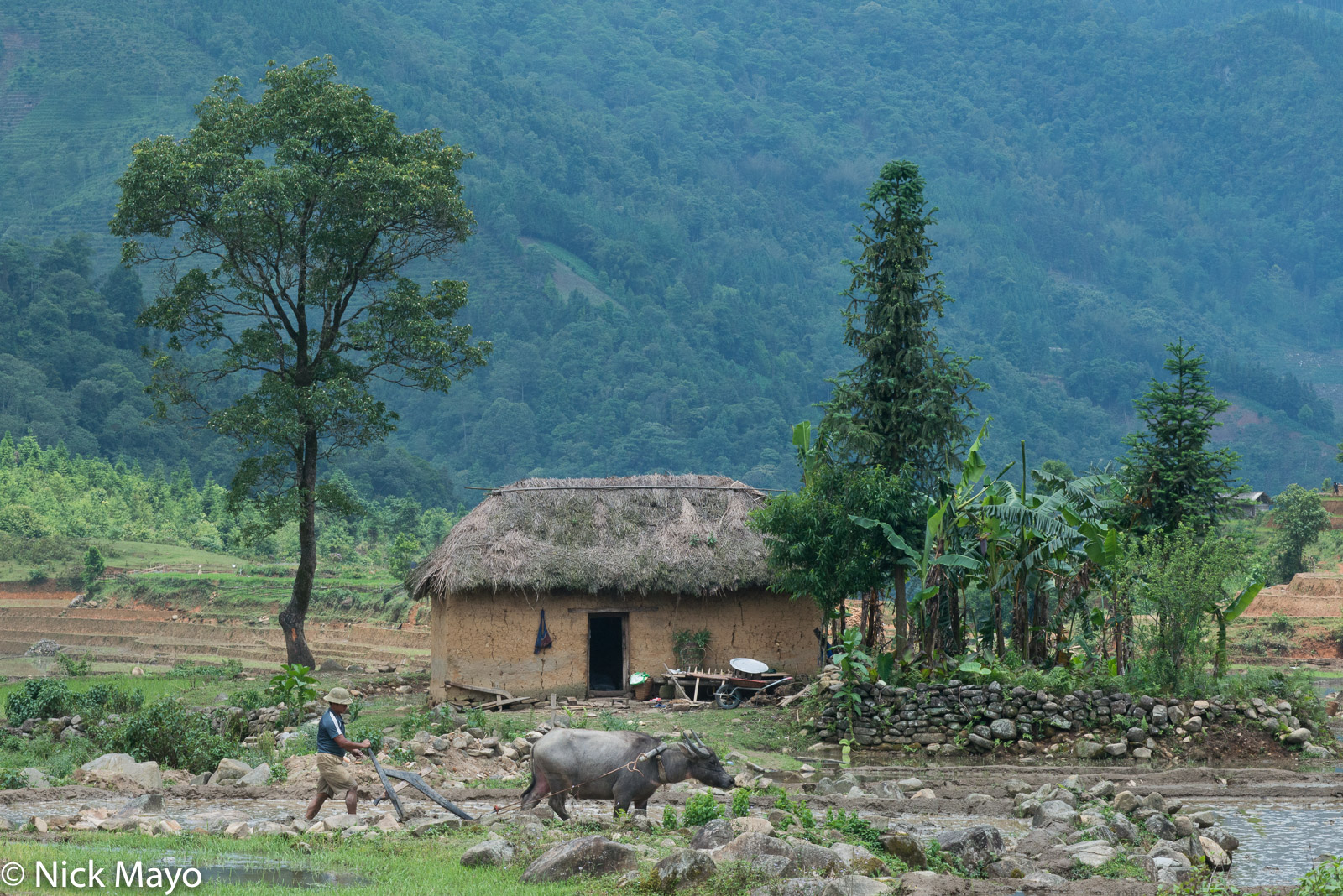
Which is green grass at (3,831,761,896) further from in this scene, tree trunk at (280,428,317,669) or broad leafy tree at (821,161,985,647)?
tree trunk at (280,428,317,669)

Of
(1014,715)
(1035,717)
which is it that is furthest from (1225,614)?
(1014,715)

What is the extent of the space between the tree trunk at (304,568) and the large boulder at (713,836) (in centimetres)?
1548

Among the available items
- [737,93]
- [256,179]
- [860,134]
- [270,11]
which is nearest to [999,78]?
[860,134]

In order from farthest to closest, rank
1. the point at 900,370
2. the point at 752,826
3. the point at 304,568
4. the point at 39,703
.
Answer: the point at 304,568 → the point at 900,370 → the point at 39,703 → the point at 752,826

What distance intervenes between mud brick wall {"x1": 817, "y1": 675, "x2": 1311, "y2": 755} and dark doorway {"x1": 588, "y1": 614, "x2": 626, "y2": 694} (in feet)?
19.5

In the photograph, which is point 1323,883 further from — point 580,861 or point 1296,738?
point 1296,738

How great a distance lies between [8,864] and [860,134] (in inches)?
6891

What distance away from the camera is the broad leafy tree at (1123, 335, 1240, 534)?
18.7m

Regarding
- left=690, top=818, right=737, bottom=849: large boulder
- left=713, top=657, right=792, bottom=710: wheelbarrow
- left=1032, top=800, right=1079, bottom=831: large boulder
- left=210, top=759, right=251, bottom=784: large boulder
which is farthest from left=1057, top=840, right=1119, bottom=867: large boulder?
left=713, top=657, right=792, bottom=710: wheelbarrow

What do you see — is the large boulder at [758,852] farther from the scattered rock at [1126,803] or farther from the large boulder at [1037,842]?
the scattered rock at [1126,803]

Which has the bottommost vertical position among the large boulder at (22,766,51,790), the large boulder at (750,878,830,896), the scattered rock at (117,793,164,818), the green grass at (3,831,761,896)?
the large boulder at (22,766,51,790)

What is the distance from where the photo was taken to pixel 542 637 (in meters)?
20.6

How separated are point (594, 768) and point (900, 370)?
34.2ft

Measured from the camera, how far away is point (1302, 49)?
592ft
